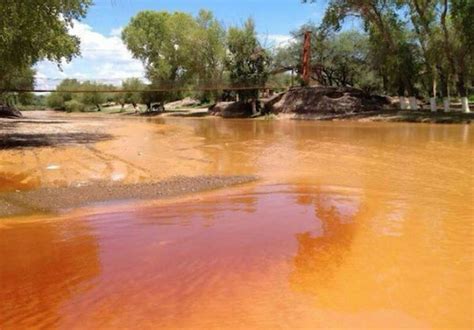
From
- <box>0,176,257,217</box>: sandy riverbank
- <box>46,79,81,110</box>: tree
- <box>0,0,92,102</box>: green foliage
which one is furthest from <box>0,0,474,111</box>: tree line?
<box>46,79,81,110</box>: tree

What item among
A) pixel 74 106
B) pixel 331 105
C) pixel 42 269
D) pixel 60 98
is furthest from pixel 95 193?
pixel 60 98

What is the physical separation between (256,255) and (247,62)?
41.8m

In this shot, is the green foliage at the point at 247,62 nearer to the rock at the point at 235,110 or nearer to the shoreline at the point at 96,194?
the rock at the point at 235,110

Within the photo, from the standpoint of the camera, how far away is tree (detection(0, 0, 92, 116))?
17.8m

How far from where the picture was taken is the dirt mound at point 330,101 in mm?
41406

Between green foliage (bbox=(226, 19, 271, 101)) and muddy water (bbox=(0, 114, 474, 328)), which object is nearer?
muddy water (bbox=(0, 114, 474, 328))

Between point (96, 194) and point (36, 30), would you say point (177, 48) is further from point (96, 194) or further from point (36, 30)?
point (96, 194)

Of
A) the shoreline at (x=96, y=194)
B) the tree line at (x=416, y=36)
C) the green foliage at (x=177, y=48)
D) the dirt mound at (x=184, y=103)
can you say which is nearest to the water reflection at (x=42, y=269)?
the shoreline at (x=96, y=194)

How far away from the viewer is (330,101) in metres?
41.8

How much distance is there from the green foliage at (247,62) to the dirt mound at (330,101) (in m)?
3.90

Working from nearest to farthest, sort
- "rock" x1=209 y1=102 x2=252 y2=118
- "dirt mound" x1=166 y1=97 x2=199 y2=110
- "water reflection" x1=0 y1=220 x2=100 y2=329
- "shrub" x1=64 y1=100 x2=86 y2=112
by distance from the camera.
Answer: "water reflection" x1=0 y1=220 x2=100 y2=329, "rock" x1=209 y1=102 x2=252 y2=118, "dirt mound" x1=166 y1=97 x2=199 y2=110, "shrub" x1=64 y1=100 x2=86 y2=112

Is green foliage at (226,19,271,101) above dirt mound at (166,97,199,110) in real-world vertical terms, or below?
above

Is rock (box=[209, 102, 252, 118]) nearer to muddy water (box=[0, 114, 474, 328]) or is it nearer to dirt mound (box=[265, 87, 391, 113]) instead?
dirt mound (box=[265, 87, 391, 113])

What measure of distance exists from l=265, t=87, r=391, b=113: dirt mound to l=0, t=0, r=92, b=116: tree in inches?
867
